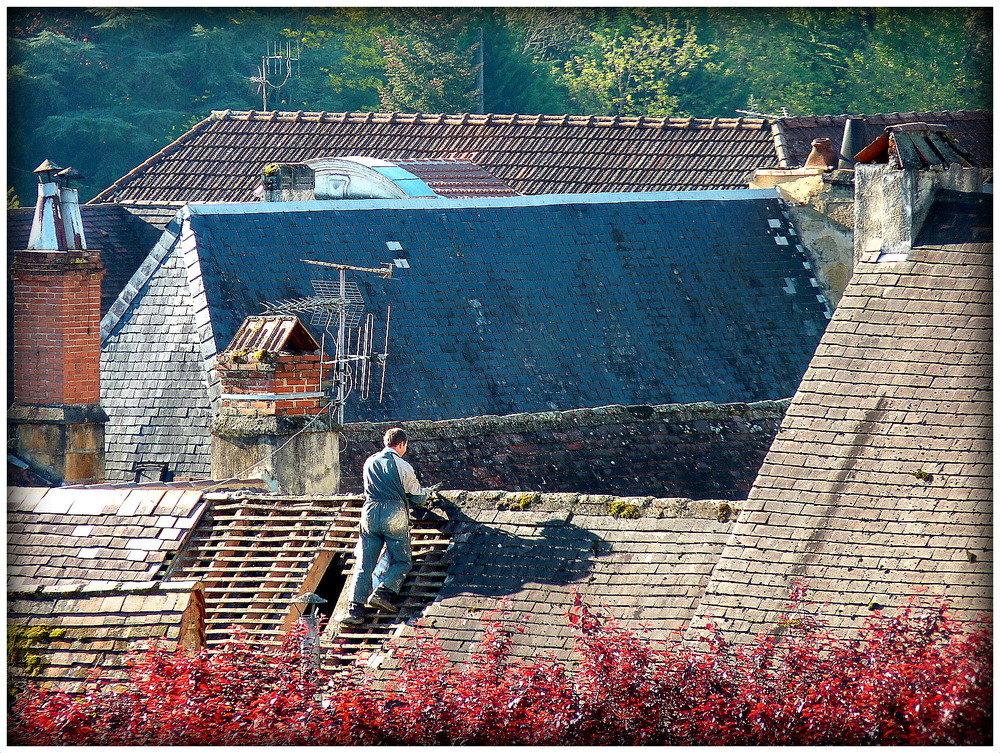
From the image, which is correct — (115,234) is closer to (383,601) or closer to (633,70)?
(383,601)

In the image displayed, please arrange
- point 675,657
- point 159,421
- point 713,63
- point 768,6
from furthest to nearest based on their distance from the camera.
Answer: point 713,63
point 159,421
point 768,6
point 675,657

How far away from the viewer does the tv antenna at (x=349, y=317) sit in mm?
22938

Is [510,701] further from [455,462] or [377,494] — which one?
[455,462]

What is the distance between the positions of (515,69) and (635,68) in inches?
147

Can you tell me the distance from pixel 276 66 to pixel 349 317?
29.9 metres

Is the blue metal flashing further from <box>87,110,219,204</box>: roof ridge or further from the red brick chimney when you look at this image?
<box>87,110,219,204</box>: roof ridge

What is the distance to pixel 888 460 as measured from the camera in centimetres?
1305

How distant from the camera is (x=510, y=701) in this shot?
1021 centimetres

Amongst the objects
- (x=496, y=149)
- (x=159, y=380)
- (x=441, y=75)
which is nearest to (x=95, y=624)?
(x=159, y=380)

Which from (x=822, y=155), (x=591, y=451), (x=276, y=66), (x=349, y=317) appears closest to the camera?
(x=591, y=451)

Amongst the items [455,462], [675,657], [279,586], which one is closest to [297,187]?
[455,462]

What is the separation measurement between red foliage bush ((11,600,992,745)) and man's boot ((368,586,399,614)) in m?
2.13

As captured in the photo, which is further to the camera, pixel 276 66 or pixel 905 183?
pixel 276 66

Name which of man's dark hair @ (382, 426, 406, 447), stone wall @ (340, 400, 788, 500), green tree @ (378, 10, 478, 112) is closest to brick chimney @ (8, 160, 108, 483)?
stone wall @ (340, 400, 788, 500)
